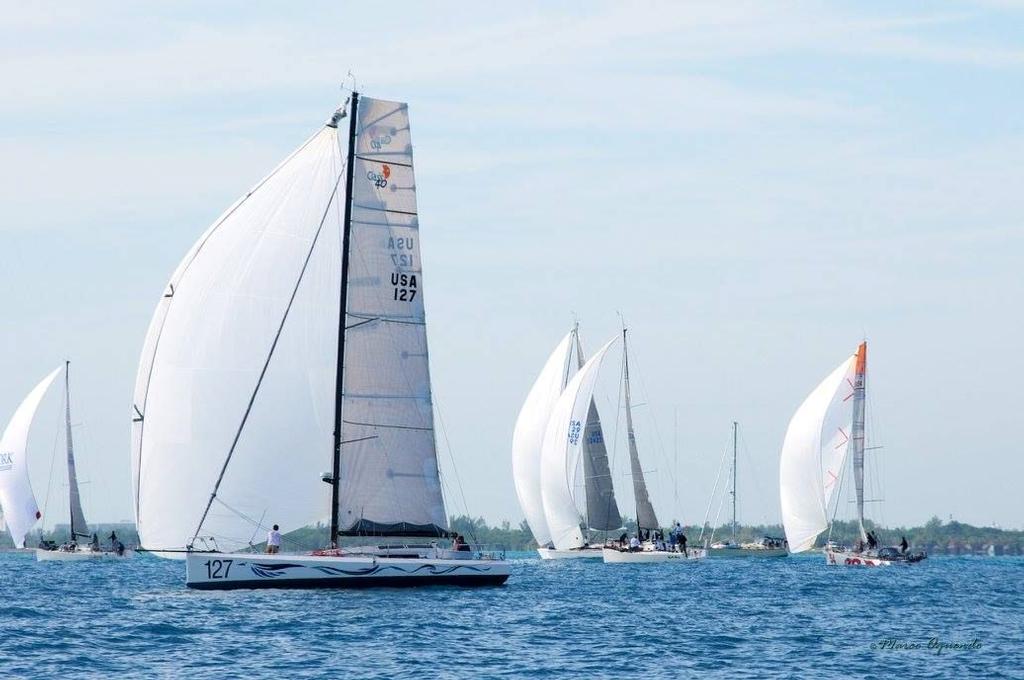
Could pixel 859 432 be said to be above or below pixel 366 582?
above

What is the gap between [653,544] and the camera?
77.3m

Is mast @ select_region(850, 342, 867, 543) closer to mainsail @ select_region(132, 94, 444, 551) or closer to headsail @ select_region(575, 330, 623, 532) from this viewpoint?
headsail @ select_region(575, 330, 623, 532)

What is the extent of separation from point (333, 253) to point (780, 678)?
16459 mm

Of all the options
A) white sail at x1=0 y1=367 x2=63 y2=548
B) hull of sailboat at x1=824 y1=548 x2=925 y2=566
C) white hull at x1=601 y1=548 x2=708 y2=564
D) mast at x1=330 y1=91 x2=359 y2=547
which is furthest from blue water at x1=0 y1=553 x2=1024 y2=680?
white sail at x1=0 y1=367 x2=63 y2=548

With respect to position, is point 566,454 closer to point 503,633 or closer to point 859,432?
point 859,432

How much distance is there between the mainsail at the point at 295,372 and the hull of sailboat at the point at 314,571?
0.60m

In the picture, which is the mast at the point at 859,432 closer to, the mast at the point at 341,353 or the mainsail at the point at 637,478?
the mainsail at the point at 637,478

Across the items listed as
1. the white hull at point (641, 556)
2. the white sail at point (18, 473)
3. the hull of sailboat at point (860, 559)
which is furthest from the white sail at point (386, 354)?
the white sail at point (18, 473)

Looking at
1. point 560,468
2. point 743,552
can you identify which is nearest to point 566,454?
point 560,468

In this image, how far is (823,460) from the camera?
7788cm

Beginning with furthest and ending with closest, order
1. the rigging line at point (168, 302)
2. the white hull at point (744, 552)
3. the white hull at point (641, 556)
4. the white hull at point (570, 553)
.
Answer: the white hull at point (744, 552) → the white hull at point (570, 553) → the white hull at point (641, 556) → the rigging line at point (168, 302)

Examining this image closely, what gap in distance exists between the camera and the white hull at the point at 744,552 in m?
95.1

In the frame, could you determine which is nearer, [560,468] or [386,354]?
[386,354]

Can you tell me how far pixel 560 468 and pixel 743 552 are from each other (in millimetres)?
23640
